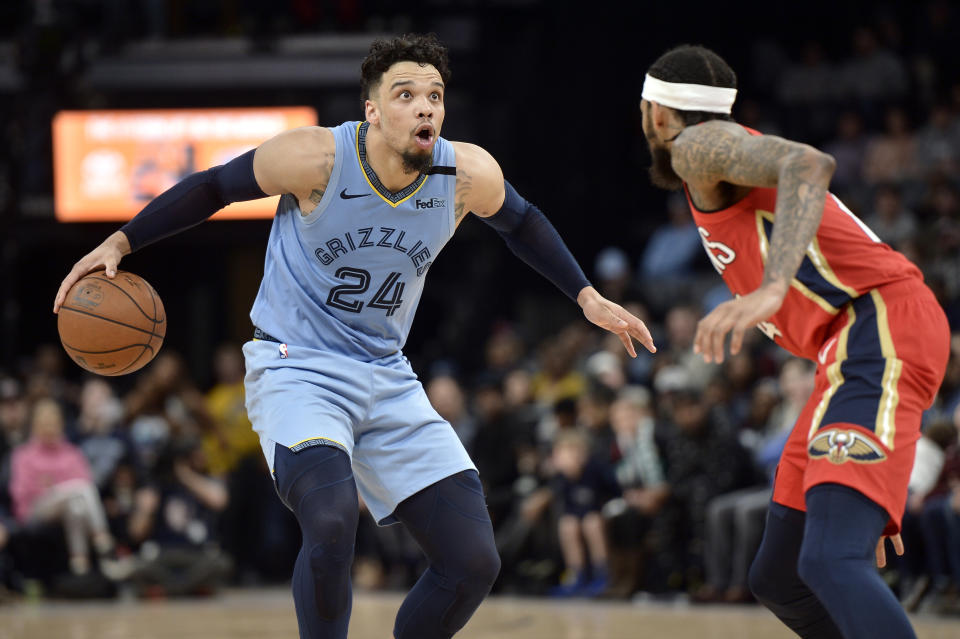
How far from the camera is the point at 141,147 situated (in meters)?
12.6

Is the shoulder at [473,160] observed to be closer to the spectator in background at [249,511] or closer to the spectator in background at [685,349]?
the spectator in background at [685,349]

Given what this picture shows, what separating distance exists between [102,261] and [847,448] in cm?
243

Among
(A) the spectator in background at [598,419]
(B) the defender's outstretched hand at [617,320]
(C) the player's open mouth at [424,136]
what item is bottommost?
(A) the spectator in background at [598,419]

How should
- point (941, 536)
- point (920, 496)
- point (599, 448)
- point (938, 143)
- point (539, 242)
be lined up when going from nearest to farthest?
point (539, 242)
point (941, 536)
point (920, 496)
point (599, 448)
point (938, 143)

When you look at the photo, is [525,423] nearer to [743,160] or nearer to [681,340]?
[681,340]

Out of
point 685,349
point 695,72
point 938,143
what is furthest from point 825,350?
point 938,143

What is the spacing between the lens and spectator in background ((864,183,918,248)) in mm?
10766

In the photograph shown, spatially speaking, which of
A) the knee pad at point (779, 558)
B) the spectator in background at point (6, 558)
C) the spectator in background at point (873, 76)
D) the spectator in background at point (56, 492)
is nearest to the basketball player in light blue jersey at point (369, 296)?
the knee pad at point (779, 558)

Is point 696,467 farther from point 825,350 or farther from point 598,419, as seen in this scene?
point 825,350

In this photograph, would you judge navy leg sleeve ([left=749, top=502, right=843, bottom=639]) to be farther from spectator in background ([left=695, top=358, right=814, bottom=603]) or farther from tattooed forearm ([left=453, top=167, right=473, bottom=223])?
spectator in background ([left=695, top=358, right=814, bottom=603])

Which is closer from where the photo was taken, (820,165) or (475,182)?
(820,165)

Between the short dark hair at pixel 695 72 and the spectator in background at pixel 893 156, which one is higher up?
the short dark hair at pixel 695 72

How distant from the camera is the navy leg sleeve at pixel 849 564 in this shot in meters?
3.30

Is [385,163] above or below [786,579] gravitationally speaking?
above
